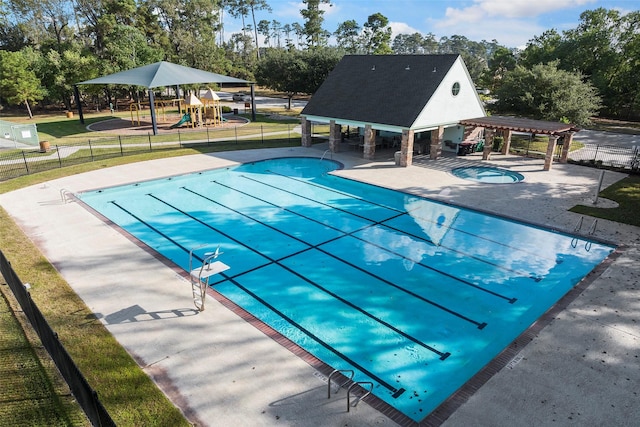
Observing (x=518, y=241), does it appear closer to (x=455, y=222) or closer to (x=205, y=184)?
(x=455, y=222)

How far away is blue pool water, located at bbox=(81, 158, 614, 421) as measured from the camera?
1022cm

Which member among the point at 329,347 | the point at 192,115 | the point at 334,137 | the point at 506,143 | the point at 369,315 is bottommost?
the point at 329,347

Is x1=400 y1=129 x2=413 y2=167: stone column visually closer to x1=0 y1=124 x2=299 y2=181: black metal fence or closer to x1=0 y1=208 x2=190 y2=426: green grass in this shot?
x1=0 y1=124 x2=299 y2=181: black metal fence

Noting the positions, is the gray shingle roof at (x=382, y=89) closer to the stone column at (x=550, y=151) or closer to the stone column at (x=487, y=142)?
the stone column at (x=487, y=142)

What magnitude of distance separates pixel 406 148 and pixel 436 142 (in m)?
3.33

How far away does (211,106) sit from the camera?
42594 mm

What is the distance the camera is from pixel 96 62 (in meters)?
48.5

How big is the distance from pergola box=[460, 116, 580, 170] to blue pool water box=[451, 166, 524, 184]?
2.27 meters

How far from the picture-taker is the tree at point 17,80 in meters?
43.8

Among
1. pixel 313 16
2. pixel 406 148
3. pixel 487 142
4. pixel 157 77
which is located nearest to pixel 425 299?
pixel 406 148

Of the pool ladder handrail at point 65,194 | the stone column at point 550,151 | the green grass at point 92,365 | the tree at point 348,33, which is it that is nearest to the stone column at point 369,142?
the stone column at point 550,151

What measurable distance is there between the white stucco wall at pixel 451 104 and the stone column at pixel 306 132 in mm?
9531

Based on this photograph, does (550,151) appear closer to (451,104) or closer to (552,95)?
(451,104)

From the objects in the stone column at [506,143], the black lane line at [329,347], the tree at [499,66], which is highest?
the tree at [499,66]
